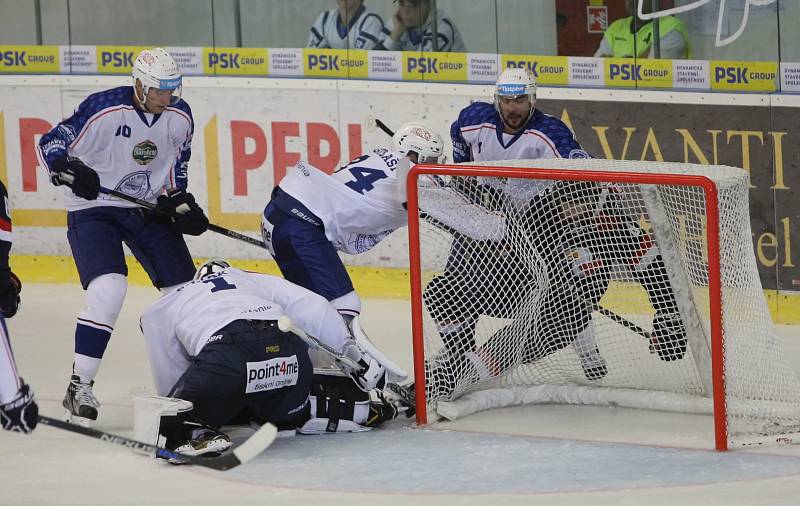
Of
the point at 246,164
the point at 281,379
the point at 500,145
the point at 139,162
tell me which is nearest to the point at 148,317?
the point at 281,379

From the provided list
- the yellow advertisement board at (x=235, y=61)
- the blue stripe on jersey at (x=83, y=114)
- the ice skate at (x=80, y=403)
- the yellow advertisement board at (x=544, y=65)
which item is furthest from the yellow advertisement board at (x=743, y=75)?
the ice skate at (x=80, y=403)

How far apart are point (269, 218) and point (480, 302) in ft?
2.58

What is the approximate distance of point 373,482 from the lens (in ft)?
14.0

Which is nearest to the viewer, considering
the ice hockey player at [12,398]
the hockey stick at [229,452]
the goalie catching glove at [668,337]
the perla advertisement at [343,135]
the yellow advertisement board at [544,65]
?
the ice hockey player at [12,398]

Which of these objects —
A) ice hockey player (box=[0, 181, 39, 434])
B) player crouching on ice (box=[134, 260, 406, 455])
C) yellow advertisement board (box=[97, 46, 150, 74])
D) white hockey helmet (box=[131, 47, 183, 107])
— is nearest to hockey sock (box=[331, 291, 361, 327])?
player crouching on ice (box=[134, 260, 406, 455])

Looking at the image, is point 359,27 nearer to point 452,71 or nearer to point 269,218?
point 452,71

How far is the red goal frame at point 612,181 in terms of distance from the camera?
4336 mm

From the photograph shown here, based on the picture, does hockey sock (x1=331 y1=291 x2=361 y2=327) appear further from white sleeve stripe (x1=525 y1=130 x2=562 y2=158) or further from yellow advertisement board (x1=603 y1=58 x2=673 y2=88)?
yellow advertisement board (x1=603 y1=58 x2=673 y2=88)

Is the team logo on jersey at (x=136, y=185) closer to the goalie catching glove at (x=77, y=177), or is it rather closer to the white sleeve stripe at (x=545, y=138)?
the goalie catching glove at (x=77, y=177)

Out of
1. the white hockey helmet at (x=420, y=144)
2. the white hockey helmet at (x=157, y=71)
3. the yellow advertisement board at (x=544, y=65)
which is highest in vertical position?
the yellow advertisement board at (x=544, y=65)

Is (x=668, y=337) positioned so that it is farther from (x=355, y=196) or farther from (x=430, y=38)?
(x=430, y=38)

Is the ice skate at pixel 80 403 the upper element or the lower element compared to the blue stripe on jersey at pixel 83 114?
lower

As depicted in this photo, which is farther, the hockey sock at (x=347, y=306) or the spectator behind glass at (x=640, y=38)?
the spectator behind glass at (x=640, y=38)

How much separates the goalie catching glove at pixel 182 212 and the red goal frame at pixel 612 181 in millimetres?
816
